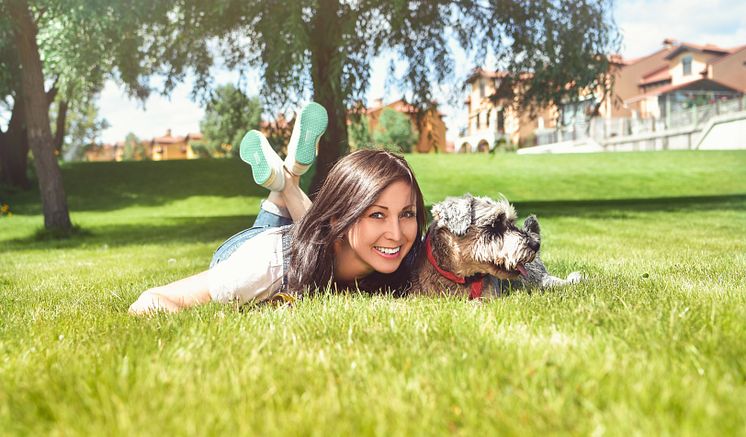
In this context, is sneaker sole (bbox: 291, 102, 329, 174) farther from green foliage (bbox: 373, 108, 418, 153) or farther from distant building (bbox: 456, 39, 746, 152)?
green foliage (bbox: 373, 108, 418, 153)

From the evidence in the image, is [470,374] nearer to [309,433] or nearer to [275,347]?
[309,433]

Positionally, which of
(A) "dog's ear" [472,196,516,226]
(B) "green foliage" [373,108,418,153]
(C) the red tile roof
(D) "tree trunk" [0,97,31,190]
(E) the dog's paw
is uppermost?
(C) the red tile roof

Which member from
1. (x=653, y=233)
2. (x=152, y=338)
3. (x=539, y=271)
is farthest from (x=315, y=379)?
(x=653, y=233)

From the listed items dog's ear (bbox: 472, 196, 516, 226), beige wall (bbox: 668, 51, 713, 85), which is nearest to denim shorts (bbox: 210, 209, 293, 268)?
dog's ear (bbox: 472, 196, 516, 226)

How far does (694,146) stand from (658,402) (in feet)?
159

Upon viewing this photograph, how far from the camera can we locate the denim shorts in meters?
4.68

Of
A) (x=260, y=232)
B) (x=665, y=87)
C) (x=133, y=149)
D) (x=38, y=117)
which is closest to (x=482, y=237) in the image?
(x=260, y=232)

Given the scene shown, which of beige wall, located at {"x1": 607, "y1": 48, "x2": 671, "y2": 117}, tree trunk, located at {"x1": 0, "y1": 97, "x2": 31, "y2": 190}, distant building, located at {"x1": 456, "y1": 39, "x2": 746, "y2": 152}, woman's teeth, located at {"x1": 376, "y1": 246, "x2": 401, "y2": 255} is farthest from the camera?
beige wall, located at {"x1": 607, "y1": 48, "x2": 671, "y2": 117}

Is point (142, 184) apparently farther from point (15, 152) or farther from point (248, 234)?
point (248, 234)

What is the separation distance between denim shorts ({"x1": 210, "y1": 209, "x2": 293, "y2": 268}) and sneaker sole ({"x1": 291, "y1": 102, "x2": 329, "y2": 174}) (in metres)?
0.43

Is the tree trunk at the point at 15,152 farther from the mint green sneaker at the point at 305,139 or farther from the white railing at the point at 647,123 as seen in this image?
the white railing at the point at 647,123

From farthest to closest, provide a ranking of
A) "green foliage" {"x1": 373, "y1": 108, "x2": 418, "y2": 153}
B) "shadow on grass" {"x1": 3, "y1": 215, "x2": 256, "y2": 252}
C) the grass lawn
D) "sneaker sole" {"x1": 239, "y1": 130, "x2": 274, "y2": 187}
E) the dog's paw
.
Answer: "green foliage" {"x1": 373, "y1": 108, "x2": 418, "y2": 153} < "shadow on grass" {"x1": 3, "y1": 215, "x2": 256, "y2": 252} < "sneaker sole" {"x1": 239, "y1": 130, "x2": 274, "y2": 187} < the dog's paw < the grass lawn

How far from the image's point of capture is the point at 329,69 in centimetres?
1145

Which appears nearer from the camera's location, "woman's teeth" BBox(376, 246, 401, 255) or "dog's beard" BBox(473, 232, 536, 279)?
"dog's beard" BBox(473, 232, 536, 279)
